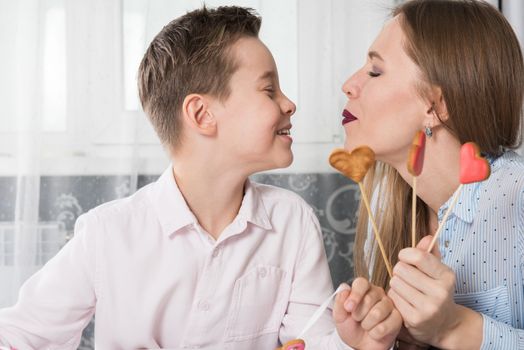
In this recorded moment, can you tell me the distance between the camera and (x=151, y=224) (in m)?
1.35

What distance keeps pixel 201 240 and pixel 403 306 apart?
0.49 metres

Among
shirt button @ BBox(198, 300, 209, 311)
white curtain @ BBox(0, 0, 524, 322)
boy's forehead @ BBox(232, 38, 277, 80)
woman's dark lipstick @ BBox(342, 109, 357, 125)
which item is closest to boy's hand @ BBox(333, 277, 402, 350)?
shirt button @ BBox(198, 300, 209, 311)

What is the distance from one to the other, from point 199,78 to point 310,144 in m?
1.02

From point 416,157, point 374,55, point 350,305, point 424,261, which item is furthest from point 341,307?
point 374,55

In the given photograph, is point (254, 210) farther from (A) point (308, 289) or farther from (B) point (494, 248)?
(B) point (494, 248)

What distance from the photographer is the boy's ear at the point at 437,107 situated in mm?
1302

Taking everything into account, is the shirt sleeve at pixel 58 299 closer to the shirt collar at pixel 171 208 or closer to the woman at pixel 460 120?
the shirt collar at pixel 171 208

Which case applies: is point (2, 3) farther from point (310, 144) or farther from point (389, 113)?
point (389, 113)

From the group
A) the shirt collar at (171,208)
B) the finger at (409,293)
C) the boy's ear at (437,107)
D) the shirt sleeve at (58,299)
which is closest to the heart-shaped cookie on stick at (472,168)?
the finger at (409,293)

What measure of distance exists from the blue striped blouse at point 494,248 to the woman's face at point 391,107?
174 mm

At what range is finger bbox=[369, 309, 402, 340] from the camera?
1.02m

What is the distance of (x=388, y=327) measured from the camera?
3.35ft

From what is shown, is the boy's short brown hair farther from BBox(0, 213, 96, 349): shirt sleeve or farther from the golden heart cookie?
the golden heart cookie

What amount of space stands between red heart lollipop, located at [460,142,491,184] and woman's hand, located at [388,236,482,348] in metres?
0.13
